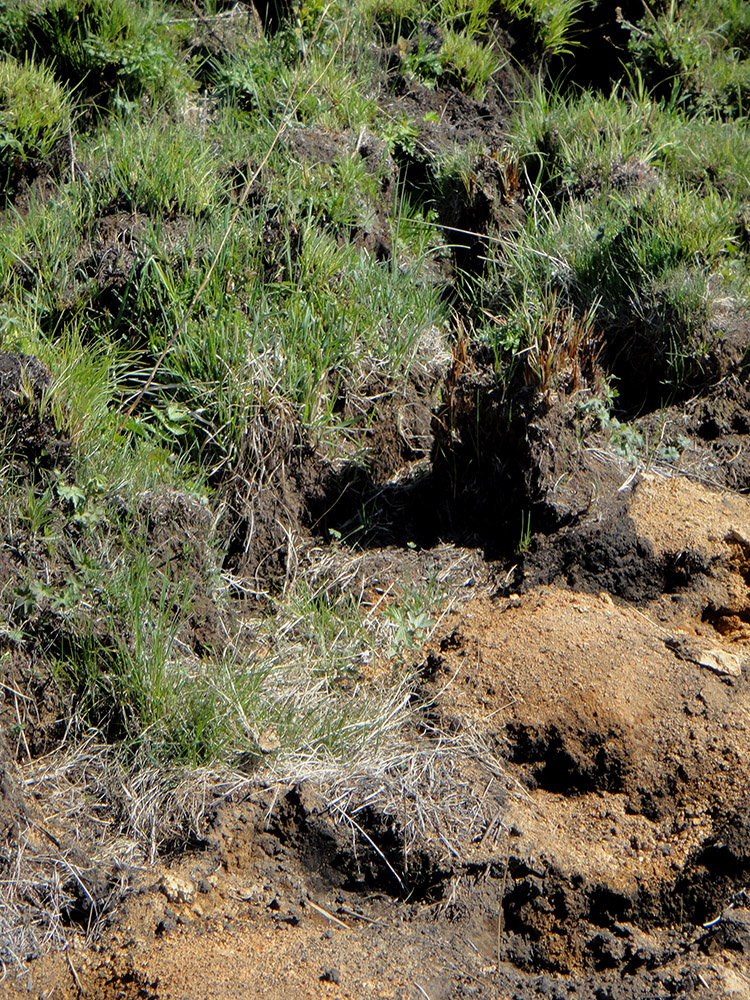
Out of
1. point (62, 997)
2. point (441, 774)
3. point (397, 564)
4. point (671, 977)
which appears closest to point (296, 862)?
point (441, 774)

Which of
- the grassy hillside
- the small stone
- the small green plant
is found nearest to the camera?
the small stone

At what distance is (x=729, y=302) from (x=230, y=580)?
7.49ft

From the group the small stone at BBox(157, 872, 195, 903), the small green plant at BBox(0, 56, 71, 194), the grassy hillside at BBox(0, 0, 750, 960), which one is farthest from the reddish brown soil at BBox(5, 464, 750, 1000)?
the small green plant at BBox(0, 56, 71, 194)

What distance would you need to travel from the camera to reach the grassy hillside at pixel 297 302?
3.10 metres

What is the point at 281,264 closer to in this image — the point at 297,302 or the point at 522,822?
the point at 297,302

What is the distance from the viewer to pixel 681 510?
3.48 metres

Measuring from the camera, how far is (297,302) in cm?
409

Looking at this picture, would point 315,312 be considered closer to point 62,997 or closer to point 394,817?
point 394,817

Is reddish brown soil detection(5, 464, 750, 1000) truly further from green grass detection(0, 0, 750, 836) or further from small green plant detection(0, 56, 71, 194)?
small green plant detection(0, 56, 71, 194)

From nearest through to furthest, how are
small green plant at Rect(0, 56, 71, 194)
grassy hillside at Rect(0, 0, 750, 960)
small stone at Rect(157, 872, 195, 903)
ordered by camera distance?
small stone at Rect(157, 872, 195, 903) → grassy hillside at Rect(0, 0, 750, 960) → small green plant at Rect(0, 56, 71, 194)

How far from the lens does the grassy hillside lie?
10.2ft

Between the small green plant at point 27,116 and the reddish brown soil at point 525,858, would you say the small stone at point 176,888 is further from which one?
the small green plant at point 27,116

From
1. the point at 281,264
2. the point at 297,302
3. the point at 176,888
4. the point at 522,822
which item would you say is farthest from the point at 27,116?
the point at 522,822

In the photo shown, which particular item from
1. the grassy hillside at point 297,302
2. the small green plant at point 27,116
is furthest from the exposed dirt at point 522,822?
the small green plant at point 27,116
